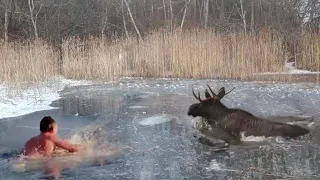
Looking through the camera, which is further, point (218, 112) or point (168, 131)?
point (218, 112)

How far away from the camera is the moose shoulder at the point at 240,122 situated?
22.0 feet

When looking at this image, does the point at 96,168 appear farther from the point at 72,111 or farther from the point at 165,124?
the point at 72,111

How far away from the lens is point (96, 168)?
521cm

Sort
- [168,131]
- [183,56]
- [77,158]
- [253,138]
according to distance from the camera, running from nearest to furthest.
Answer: [77,158] < [253,138] < [168,131] < [183,56]

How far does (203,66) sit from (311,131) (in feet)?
28.7

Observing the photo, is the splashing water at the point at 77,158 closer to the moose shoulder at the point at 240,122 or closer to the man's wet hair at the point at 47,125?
the man's wet hair at the point at 47,125

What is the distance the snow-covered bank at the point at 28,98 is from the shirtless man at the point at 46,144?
10.7ft

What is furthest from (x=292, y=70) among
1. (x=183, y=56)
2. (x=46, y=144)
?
(x=46, y=144)

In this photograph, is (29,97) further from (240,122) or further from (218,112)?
(240,122)

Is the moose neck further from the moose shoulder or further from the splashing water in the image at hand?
the splashing water

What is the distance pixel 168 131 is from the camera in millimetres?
7156

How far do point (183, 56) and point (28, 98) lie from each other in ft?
19.8

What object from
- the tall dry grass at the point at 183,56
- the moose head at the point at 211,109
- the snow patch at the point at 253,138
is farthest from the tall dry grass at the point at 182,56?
the snow patch at the point at 253,138

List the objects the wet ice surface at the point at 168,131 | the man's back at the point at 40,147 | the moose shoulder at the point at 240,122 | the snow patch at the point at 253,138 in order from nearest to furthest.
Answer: the wet ice surface at the point at 168,131 < the man's back at the point at 40,147 < the snow patch at the point at 253,138 < the moose shoulder at the point at 240,122
